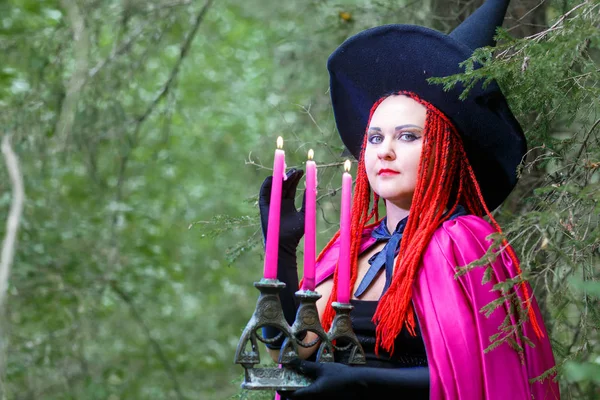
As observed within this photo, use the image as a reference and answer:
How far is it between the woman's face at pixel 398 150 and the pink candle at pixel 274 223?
0.50m

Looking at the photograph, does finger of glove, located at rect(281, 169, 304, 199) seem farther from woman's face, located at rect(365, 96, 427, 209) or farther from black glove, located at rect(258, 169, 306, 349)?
woman's face, located at rect(365, 96, 427, 209)

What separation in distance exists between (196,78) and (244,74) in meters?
0.60

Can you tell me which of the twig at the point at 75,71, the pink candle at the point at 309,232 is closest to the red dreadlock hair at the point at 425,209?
the pink candle at the point at 309,232

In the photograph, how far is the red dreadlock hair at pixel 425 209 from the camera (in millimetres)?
2609

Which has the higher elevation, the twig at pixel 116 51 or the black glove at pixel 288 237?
the twig at pixel 116 51

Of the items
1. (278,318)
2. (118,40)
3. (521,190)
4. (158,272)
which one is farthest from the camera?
(158,272)

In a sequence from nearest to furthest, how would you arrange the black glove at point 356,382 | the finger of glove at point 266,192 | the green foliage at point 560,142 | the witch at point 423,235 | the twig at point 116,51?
the green foliage at point 560,142 < the black glove at point 356,382 < the witch at point 423,235 < the finger of glove at point 266,192 < the twig at point 116,51

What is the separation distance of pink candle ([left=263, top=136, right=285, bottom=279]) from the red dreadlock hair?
0.46 metres

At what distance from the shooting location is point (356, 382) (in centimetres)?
239

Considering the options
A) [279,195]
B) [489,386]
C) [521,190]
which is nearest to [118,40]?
[521,190]

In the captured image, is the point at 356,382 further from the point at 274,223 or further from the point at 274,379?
the point at 274,223

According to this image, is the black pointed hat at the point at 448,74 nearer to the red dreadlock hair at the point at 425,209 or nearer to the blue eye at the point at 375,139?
the red dreadlock hair at the point at 425,209

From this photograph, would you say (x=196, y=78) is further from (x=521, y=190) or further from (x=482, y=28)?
(x=482, y=28)

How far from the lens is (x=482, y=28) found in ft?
9.46
